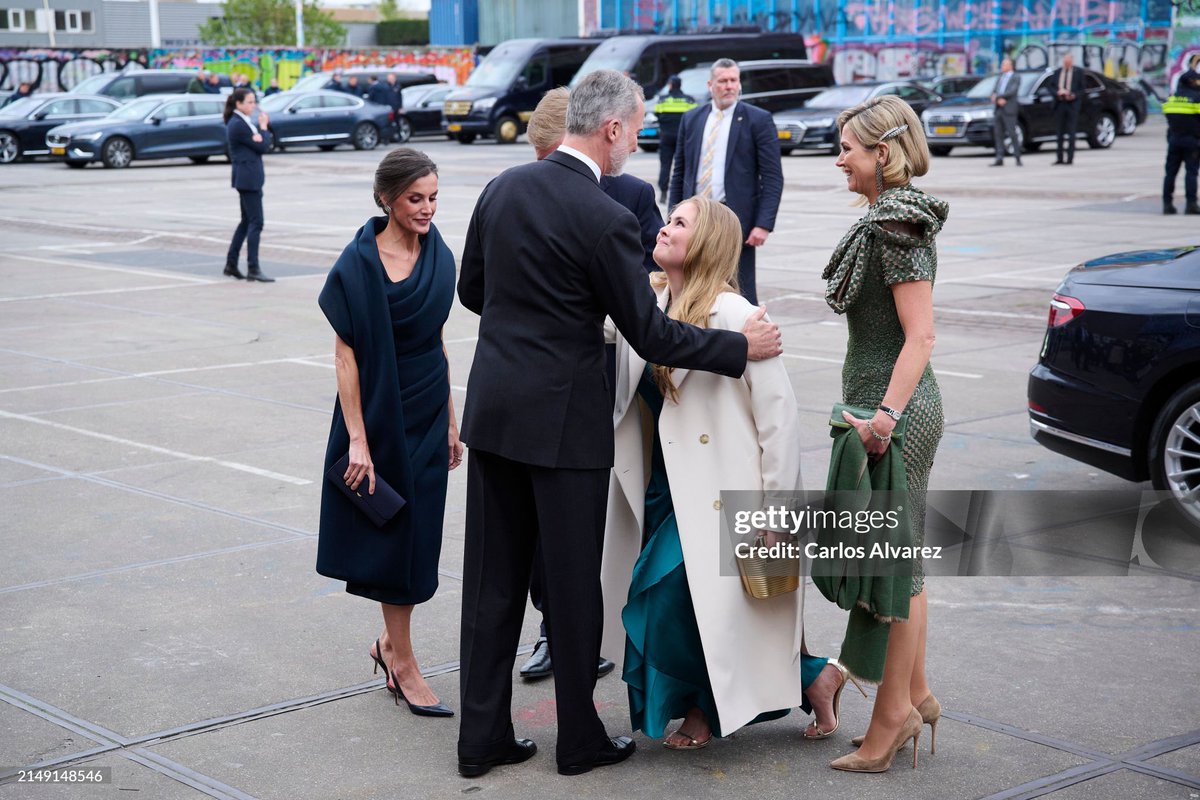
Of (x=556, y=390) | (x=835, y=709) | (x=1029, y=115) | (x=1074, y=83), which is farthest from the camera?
(x=1029, y=115)

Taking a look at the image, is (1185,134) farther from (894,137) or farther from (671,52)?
(671,52)

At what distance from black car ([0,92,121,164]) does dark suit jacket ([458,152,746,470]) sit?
3290cm

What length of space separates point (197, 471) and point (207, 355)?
3.60 meters

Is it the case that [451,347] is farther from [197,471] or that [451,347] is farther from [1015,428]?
[1015,428]

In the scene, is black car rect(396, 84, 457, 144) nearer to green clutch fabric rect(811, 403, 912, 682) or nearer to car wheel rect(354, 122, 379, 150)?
car wheel rect(354, 122, 379, 150)

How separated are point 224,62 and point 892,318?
5066 cm

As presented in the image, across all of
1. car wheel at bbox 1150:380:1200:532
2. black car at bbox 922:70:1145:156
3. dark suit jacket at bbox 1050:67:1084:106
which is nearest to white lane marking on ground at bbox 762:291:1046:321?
car wheel at bbox 1150:380:1200:532

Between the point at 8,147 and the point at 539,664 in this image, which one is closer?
the point at 539,664

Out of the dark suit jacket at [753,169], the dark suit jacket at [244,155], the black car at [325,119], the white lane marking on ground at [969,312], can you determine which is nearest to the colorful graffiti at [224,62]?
the black car at [325,119]

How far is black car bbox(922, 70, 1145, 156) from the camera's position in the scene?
30.4 m

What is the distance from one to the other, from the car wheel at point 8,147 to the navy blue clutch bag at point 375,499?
32341mm

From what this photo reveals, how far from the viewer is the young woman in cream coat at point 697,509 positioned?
3.99 metres

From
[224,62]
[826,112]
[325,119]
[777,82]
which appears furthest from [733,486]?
[224,62]

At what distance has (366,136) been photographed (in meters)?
38.3
